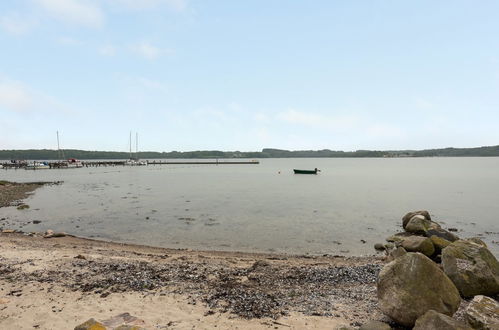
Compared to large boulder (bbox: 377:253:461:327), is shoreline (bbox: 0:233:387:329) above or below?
below

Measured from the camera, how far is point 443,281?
25.7ft

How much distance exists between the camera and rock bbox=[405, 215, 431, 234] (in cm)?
2142

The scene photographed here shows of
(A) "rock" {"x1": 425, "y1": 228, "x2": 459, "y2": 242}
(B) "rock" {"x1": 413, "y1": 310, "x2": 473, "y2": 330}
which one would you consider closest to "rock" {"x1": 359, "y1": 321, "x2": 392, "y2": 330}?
(B) "rock" {"x1": 413, "y1": 310, "x2": 473, "y2": 330}

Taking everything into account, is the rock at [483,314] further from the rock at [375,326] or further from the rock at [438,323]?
the rock at [375,326]

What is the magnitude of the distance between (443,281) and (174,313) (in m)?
7.06

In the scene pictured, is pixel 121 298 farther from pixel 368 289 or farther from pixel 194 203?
pixel 194 203

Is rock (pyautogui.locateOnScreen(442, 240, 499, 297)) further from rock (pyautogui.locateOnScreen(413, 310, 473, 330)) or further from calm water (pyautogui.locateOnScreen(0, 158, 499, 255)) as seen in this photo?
calm water (pyautogui.locateOnScreen(0, 158, 499, 255))

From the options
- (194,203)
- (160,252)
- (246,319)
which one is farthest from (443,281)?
(194,203)

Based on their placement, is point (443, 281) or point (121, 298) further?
point (121, 298)

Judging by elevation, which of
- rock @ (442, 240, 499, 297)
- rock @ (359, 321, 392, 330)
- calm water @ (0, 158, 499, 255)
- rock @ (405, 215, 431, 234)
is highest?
rock @ (442, 240, 499, 297)

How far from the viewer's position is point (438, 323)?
623cm

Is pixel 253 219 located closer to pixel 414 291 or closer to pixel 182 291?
pixel 182 291

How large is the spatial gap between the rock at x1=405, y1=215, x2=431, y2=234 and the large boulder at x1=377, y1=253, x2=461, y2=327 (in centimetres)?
1508

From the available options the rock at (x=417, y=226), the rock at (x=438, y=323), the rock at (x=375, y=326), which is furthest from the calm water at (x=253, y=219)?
the rock at (x=438, y=323)
